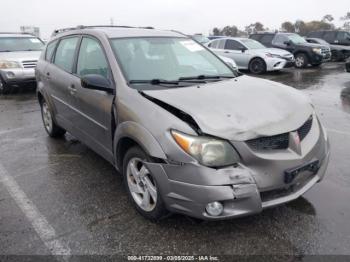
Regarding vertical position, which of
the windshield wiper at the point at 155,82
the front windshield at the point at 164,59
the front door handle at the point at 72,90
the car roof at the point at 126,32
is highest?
the car roof at the point at 126,32

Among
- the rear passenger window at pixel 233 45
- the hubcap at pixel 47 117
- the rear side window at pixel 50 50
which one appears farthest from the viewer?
the rear passenger window at pixel 233 45

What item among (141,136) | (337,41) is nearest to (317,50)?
(337,41)

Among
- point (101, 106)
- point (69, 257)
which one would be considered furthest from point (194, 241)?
point (101, 106)

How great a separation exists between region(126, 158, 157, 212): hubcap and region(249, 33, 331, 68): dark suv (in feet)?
50.2

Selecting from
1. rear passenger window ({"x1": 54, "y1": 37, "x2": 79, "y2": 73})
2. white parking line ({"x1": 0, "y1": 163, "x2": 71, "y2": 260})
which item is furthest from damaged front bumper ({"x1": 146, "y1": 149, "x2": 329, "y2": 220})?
rear passenger window ({"x1": 54, "y1": 37, "x2": 79, "y2": 73})

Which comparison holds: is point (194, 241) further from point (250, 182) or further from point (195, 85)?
point (195, 85)

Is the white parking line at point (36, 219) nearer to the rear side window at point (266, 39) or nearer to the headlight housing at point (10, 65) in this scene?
the headlight housing at point (10, 65)

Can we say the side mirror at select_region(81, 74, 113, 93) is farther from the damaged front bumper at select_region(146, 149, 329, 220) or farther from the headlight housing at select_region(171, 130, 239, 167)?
the headlight housing at select_region(171, 130, 239, 167)

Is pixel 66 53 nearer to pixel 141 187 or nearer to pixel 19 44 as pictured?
pixel 141 187

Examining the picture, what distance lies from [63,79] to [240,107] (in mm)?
2692

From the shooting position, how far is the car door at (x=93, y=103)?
3795 mm

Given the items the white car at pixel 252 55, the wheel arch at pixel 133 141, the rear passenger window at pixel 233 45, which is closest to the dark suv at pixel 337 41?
the white car at pixel 252 55

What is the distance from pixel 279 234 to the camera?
10.1 ft

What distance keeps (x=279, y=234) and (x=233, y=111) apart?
3.69 ft
